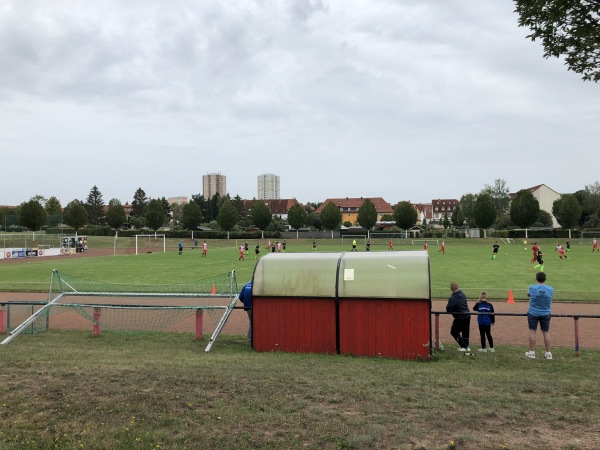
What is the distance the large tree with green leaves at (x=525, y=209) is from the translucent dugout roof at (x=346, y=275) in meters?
72.2

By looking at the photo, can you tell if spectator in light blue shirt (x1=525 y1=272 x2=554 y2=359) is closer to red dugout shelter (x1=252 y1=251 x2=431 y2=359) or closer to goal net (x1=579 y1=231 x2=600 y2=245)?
red dugout shelter (x1=252 y1=251 x2=431 y2=359)

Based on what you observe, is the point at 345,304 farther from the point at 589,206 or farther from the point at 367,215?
the point at 589,206

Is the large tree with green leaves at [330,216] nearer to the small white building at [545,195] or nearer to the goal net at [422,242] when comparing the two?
the goal net at [422,242]

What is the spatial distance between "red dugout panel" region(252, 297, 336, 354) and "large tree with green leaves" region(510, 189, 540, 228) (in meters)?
73.7

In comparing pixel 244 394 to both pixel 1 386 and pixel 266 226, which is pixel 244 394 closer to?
pixel 1 386

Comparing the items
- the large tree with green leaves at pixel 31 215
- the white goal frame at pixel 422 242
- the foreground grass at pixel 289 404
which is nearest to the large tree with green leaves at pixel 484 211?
the white goal frame at pixel 422 242

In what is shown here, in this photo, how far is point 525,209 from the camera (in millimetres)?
76250

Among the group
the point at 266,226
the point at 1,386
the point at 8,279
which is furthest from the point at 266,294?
the point at 266,226

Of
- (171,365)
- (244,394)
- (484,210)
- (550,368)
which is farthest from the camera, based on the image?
(484,210)

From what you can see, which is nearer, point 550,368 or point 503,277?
point 550,368

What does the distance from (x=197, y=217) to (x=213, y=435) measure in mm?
87853

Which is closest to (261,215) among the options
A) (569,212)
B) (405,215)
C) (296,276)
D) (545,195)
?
(405,215)

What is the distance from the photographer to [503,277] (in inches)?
1092

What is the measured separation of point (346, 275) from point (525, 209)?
73533mm
